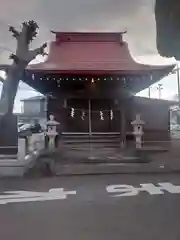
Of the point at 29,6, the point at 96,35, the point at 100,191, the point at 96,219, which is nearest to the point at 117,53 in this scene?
the point at 96,35

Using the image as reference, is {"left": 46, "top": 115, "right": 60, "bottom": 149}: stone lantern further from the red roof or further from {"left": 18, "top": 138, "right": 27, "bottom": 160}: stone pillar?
{"left": 18, "top": 138, "right": 27, "bottom": 160}: stone pillar

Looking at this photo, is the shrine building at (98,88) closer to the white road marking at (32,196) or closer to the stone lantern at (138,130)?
the stone lantern at (138,130)

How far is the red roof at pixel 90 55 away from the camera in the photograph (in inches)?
235

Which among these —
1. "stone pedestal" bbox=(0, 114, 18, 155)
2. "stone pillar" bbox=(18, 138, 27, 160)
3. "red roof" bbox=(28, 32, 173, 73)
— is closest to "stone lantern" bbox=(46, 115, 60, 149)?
"red roof" bbox=(28, 32, 173, 73)

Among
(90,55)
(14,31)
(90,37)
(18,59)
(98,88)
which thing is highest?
(90,37)

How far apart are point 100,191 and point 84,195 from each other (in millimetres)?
194

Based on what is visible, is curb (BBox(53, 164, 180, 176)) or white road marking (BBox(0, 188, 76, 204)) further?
curb (BBox(53, 164, 180, 176))

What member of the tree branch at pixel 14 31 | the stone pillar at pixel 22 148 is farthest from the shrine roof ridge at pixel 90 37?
the stone pillar at pixel 22 148

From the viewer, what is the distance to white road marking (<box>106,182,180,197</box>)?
100 inches

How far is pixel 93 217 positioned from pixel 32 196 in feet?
2.44

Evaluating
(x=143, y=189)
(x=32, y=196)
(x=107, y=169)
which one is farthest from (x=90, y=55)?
(x=32, y=196)

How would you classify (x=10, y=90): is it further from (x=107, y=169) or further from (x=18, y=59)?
(x=107, y=169)

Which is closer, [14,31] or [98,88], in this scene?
[14,31]

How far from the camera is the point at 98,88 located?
6352mm
